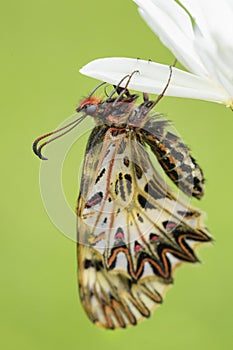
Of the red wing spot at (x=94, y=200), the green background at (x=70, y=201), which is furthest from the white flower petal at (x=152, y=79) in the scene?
the green background at (x=70, y=201)

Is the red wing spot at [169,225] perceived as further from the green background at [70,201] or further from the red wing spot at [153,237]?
the green background at [70,201]

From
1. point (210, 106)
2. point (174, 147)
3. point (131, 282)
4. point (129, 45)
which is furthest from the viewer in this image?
point (129, 45)

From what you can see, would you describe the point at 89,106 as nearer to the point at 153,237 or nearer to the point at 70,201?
the point at 153,237

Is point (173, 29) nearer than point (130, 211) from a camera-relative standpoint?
Yes

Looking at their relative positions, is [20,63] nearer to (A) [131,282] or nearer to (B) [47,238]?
(B) [47,238]

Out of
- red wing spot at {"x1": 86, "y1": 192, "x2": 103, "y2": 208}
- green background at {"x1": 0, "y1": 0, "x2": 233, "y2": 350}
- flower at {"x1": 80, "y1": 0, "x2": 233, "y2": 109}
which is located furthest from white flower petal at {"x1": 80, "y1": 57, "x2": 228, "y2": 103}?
green background at {"x1": 0, "y1": 0, "x2": 233, "y2": 350}

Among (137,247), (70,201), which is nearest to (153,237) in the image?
(137,247)

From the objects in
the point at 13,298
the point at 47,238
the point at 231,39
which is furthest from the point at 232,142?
the point at 231,39
